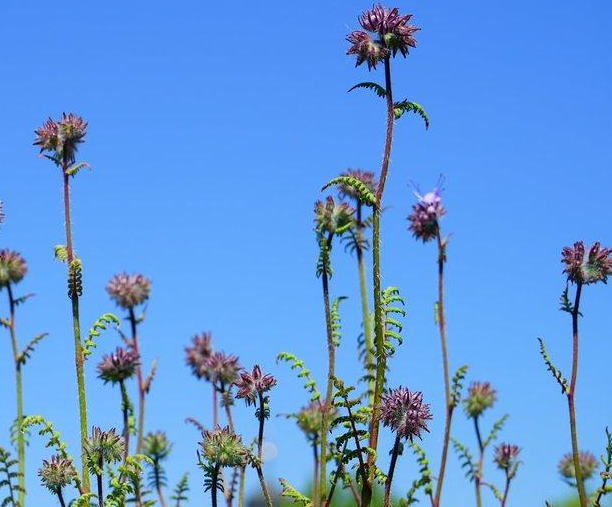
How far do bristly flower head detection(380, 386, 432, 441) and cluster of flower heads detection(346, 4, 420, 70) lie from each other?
5.50ft

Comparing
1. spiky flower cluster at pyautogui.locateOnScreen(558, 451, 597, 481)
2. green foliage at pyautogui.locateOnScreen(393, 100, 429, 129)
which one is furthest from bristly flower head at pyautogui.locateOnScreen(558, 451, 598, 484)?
green foliage at pyautogui.locateOnScreen(393, 100, 429, 129)

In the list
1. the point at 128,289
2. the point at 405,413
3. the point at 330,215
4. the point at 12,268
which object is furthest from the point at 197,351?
the point at 405,413

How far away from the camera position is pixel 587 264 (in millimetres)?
6984

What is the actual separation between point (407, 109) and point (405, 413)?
1518mm

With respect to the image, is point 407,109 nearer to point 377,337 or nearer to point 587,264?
point 377,337

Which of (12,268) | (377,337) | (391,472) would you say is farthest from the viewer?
(12,268)

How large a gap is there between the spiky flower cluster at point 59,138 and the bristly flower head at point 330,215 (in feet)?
5.19

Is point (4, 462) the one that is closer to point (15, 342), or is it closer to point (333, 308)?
point (15, 342)

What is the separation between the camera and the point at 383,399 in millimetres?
5141

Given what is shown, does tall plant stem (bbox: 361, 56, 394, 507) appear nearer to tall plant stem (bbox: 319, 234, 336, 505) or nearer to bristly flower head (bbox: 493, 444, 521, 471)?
tall plant stem (bbox: 319, 234, 336, 505)

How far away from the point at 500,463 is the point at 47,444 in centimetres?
464

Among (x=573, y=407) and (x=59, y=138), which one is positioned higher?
(x=59, y=138)

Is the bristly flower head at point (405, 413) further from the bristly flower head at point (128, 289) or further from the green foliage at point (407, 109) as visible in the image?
the bristly flower head at point (128, 289)

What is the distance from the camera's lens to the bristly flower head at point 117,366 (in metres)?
7.80
